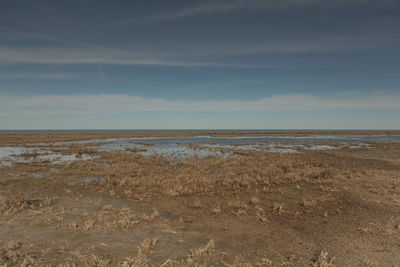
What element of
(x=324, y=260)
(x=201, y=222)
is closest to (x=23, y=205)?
(x=201, y=222)

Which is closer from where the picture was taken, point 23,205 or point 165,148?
point 23,205

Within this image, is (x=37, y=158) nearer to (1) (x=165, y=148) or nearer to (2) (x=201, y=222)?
(1) (x=165, y=148)

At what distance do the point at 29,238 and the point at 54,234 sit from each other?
72 cm

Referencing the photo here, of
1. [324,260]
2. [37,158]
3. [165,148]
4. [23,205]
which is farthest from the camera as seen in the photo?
[165,148]

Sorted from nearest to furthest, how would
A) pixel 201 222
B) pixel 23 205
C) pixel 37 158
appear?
1. pixel 201 222
2. pixel 23 205
3. pixel 37 158

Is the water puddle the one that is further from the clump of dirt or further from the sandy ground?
the clump of dirt

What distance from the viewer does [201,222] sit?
30.7 feet

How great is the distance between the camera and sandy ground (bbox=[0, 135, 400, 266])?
6531 mm

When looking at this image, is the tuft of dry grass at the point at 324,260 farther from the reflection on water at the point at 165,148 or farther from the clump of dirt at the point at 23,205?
the reflection on water at the point at 165,148

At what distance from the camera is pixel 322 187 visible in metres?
14.6

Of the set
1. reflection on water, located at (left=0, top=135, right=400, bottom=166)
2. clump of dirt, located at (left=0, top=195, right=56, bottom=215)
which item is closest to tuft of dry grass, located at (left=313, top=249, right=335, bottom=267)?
clump of dirt, located at (left=0, top=195, right=56, bottom=215)

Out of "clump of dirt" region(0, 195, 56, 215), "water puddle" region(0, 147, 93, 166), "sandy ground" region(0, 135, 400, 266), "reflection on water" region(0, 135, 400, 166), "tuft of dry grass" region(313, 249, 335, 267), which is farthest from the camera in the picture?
"reflection on water" region(0, 135, 400, 166)

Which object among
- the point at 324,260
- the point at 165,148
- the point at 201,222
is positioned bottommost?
the point at 201,222

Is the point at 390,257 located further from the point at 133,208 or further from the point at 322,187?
the point at 133,208
